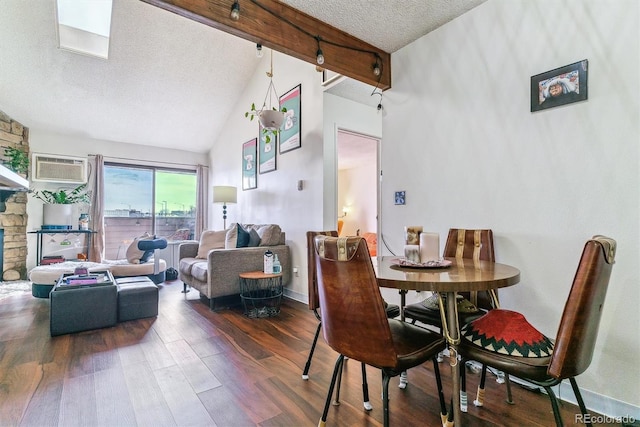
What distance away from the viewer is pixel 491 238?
6.42ft

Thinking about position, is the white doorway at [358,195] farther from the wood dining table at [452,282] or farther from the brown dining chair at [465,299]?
the wood dining table at [452,282]

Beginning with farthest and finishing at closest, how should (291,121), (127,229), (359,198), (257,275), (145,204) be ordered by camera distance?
(359,198), (145,204), (127,229), (291,121), (257,275)

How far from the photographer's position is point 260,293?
3.56 metres

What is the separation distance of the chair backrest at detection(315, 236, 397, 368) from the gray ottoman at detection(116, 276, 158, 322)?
2.51 metres

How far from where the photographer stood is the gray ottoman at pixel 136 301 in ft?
9.48

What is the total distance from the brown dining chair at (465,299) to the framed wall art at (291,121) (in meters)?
2.40

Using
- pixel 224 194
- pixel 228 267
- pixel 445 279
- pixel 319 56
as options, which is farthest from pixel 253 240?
pixel 445 279

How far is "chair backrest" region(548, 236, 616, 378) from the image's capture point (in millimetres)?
996

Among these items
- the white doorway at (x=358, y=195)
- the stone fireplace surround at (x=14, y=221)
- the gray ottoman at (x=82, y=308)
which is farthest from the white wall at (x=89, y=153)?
the white doorway at (x=358, y=195)

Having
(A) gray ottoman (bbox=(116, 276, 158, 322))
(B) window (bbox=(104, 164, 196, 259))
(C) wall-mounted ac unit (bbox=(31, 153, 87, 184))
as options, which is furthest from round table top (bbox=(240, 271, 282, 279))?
(C) wall-mounted ac unit (bbox=(31, 153, 87, 184))

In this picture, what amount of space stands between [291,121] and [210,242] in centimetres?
209

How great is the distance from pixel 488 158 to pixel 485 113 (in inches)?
12.4

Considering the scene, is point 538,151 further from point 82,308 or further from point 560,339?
point 82,308

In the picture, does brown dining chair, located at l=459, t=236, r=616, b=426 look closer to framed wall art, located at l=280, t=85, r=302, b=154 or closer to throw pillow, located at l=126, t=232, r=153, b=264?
framed wall art, located at l=280, t=85, r=302, b=154
